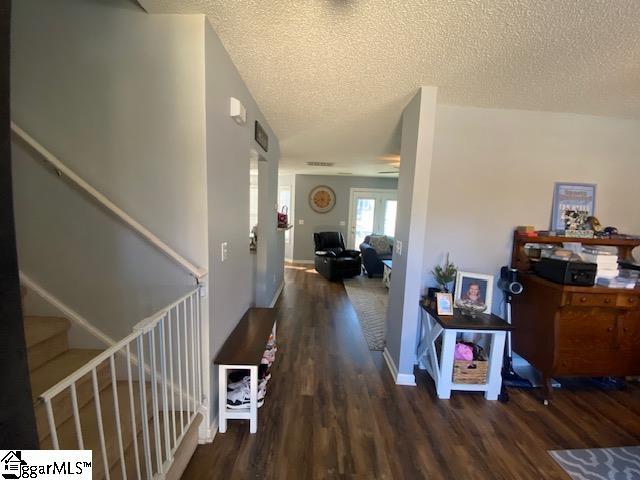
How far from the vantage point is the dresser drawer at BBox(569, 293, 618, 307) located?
194 centimetres

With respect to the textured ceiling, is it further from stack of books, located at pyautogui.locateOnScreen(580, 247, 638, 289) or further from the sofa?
the sofa

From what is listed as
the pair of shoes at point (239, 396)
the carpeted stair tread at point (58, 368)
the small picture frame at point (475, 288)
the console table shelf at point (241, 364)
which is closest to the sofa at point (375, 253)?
the small picture frame at point (475, 288)

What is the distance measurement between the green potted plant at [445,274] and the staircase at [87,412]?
6.58 feet

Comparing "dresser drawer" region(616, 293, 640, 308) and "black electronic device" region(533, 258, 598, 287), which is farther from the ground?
"black electronic device" region(533, 258, 598, 287)

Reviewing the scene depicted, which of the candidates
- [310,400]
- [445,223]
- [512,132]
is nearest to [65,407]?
[310,400]

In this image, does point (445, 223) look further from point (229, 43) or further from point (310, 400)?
point (229, 43)

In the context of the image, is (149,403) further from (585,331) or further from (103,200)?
(585,331)

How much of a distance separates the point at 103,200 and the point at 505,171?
9.57 feet

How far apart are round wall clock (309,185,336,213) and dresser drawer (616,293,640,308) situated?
Result: 213 inches

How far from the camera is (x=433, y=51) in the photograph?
1.51 meters

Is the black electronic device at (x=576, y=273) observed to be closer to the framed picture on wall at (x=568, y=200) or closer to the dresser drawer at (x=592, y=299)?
the dresser drawer at (x=592, y=299)

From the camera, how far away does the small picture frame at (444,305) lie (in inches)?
81.3

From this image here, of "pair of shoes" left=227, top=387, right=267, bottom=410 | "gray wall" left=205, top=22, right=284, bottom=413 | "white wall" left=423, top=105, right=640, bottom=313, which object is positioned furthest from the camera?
"white wall" left=423, top=105, right=640, bottom=313

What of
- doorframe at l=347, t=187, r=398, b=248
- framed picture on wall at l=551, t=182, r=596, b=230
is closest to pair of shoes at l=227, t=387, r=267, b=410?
framed picture on wall at l=551, t=182, r=596, b=230
